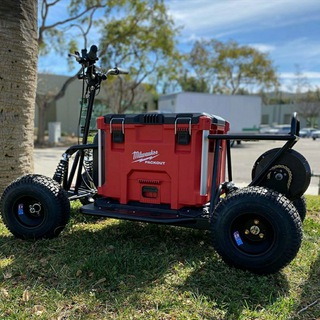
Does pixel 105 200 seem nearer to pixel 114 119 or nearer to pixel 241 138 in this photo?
pixel 114 119

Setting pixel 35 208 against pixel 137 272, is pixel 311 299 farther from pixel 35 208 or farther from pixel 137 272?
pixel 35 208

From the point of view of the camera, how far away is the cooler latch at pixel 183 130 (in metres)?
3.16

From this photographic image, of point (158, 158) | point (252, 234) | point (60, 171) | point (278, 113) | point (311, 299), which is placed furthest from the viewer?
point (278, 113)

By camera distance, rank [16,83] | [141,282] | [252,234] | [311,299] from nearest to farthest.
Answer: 1. [311,299]
2. [141,282]
3. [252,234]
4. [16,83]

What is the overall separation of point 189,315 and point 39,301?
1025 millimetres

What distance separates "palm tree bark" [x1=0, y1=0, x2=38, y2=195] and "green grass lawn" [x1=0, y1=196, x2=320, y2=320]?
1.13 meters

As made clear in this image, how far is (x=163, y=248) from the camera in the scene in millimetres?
3355

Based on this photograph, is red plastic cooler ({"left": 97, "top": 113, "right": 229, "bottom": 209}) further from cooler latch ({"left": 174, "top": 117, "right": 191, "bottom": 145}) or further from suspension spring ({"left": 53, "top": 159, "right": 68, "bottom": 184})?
suspension spring ({"left": 53, "top": 159, "right": 68, "bottom": 184})

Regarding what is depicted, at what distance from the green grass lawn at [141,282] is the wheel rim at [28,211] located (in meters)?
0.20

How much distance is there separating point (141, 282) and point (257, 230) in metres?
0.98

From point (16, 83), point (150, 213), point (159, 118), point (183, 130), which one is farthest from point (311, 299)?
point (16, 83)

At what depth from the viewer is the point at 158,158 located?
10.9ft

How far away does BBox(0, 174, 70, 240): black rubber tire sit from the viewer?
337 centimetres

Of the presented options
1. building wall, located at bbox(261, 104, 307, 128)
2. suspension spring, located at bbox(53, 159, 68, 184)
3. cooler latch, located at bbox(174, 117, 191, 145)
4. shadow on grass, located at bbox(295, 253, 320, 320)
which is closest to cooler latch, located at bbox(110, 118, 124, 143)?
cooler latch, located at bbox(174, 117, 191, 145)
